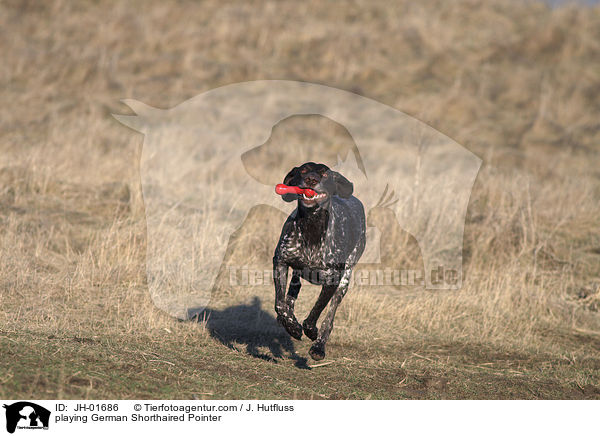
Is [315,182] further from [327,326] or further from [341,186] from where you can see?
[327,326]

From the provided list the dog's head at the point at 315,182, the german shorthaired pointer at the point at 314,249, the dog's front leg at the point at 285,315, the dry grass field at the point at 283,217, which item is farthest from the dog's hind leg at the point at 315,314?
the dog's head at the point at 315,182

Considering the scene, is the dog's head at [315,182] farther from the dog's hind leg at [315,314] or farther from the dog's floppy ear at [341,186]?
the dog's hind leg at [315,314]

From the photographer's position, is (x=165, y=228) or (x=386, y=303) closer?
(x=386, y=303)

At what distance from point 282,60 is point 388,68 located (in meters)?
2.94

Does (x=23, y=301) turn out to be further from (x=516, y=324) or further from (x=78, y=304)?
(x=516, y=324)

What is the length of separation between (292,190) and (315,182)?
0.90 ft

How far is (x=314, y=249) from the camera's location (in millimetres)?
5680

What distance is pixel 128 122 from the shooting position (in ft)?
32.7

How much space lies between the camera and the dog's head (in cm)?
548

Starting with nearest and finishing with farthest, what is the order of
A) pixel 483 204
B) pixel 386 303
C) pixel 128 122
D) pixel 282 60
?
pixel 386 303 < pixel 128 122 < pixel 483 204 < pixel 282 60

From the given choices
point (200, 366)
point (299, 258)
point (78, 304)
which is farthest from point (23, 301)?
point (299, 258)

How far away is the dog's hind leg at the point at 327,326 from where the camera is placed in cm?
558
